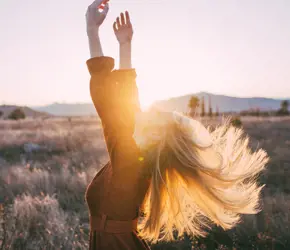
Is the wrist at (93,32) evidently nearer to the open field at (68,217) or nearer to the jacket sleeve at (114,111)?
the jacket sleeve at (114,111)

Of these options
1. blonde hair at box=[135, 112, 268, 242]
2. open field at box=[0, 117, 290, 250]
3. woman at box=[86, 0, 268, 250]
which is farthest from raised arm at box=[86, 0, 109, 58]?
open field at box=[0, 117, 290, 250]

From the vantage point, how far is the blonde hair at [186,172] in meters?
1.76

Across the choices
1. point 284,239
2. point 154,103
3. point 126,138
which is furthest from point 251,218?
point 126,138

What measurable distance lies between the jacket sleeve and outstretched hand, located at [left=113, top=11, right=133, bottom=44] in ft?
0.88

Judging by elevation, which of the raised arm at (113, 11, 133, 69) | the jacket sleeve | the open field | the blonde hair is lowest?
the open field

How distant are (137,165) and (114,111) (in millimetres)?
307

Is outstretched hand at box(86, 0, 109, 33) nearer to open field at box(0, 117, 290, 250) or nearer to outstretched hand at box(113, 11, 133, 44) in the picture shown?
outstretched hand at box(113, 11, 133, 44)

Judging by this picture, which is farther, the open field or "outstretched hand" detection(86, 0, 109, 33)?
the open field

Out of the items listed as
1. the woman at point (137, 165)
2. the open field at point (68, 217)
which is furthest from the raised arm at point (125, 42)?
the open field at point (68, 217)

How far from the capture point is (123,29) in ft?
6.25

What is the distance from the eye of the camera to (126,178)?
170cm

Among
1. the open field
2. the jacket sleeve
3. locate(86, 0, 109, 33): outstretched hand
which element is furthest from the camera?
the open field

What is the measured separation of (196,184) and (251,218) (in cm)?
326

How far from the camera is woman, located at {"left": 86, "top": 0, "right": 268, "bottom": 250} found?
164 centimetres
